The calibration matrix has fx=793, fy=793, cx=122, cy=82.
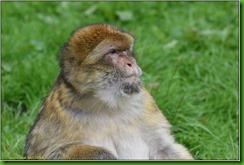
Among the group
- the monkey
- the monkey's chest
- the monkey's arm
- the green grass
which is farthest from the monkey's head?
the green grass

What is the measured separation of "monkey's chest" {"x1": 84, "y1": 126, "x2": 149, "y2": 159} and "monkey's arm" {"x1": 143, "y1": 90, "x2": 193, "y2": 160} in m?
0.12

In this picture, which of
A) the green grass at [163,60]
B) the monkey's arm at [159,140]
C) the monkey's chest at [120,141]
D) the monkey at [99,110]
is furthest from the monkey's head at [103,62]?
the green grass at [163,60]

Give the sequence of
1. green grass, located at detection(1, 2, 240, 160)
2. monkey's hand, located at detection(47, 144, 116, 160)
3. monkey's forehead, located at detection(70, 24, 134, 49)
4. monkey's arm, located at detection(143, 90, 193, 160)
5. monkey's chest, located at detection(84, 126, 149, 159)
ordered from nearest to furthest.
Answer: monkey's hand, located at detection(47, 144, 116, 160) < monkey's forehead, located at detection(70, 24, 134, 49) < monkey's chest, located at detection(84, 126, 149, 159) < monkey's arm, located at detection(143, 90, 193, 160) < green grass, located at detection(1, 2, 240, 160)

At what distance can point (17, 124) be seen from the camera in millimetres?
7609

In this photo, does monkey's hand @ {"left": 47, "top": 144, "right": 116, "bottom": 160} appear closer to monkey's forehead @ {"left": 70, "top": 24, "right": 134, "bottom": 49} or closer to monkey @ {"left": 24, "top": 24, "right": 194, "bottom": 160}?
monkey @ {"left": 24, "top": 24, "right": 194, "bottom": 160}

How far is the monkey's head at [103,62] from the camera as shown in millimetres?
5457

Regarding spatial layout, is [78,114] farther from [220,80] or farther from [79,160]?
[220,80]

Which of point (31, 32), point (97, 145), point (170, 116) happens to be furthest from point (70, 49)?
point (31, 32)

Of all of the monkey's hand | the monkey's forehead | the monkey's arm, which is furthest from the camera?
the monkey's arm

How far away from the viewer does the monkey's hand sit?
17.8 feet

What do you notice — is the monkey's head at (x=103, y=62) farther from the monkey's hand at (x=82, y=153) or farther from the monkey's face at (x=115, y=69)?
the monkey's hand at (x=82, y=153)

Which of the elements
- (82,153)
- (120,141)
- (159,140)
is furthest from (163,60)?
(82,153)

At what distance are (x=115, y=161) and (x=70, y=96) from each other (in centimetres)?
61

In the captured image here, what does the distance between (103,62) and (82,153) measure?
2.12ft
